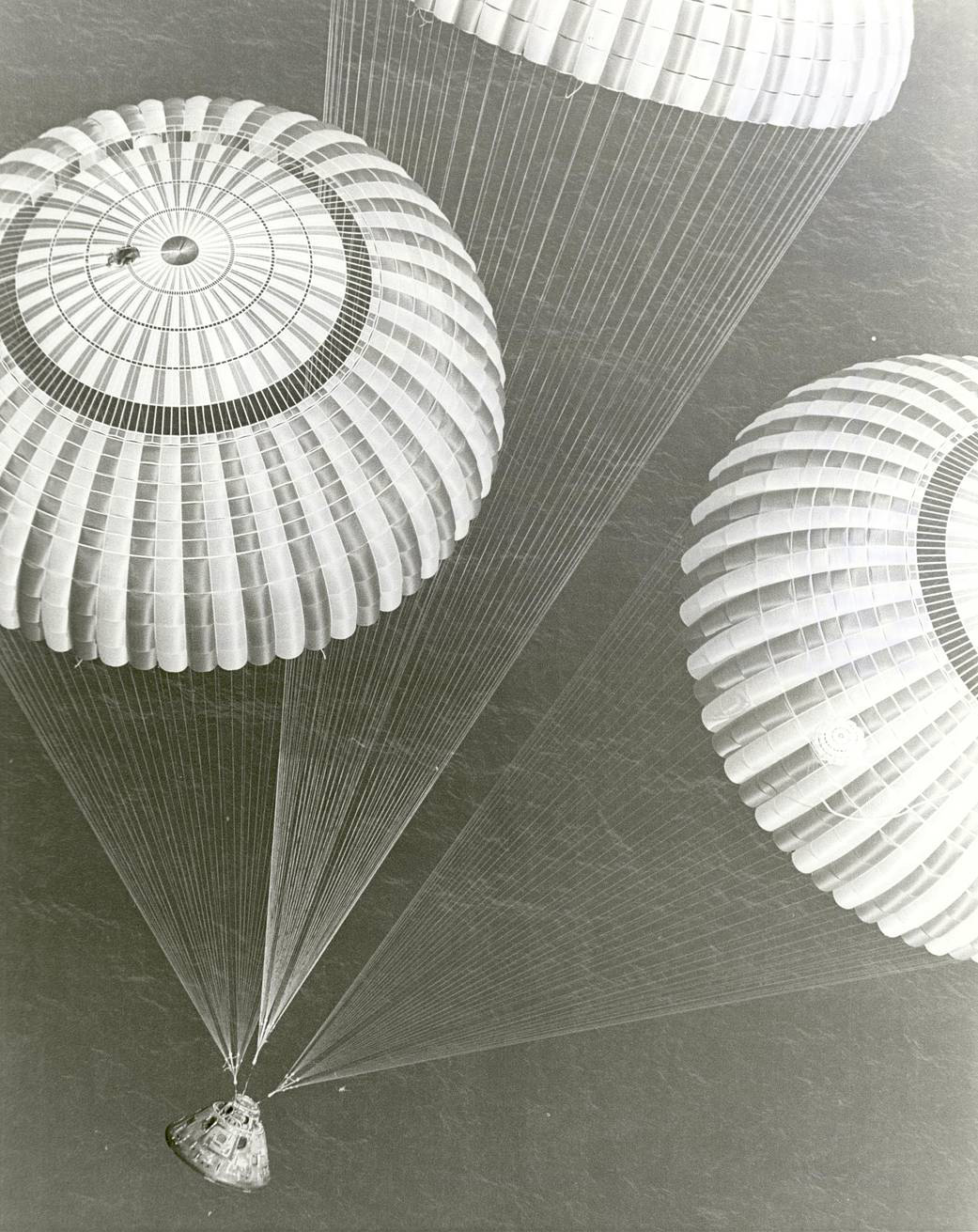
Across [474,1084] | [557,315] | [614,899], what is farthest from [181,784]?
[557,315]

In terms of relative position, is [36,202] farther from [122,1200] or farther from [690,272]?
[122,1200]

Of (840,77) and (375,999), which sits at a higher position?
(840,77)

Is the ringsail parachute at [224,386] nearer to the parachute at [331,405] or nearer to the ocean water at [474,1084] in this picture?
the parachute at [331,405]

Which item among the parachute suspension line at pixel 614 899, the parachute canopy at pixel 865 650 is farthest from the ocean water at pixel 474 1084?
the parachute canopy at pixel 865 650

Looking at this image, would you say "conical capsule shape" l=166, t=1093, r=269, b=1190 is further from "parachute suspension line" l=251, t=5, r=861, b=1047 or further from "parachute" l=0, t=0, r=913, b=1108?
"parachute suspension line" l=251, t=5, r=861, b=1047

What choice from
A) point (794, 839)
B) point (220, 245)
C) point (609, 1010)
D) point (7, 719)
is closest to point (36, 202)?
point (220, 245)
